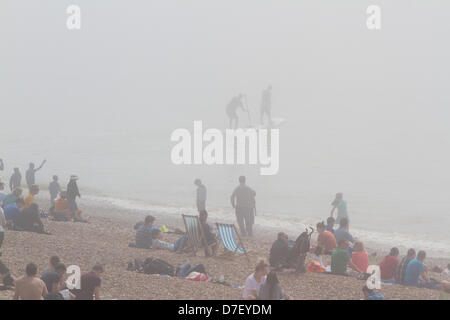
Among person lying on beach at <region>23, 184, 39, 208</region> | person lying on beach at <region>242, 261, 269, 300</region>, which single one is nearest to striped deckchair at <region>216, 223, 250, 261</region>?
person lying on beach at <region>242, 261, 269, 300</region>

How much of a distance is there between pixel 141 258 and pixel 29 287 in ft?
13.9

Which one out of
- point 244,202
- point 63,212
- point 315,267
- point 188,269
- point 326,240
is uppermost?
point 244,202

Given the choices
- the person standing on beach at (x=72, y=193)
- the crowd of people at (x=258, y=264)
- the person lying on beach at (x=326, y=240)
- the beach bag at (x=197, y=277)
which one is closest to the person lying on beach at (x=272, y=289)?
the crowd of people at (x=258, y=264)

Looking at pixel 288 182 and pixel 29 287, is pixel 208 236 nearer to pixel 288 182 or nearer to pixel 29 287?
pixel 29 287

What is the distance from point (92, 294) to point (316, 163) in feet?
105

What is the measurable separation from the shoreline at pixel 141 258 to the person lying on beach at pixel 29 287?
0.69 meters

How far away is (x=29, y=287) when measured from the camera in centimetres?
867

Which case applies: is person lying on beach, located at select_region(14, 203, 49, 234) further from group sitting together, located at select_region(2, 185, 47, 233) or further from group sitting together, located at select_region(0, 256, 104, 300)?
group sitting together, located at select_region(0, 256, 104, 300)

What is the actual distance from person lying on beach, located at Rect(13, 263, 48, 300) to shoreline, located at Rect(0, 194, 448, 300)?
69 centimetres

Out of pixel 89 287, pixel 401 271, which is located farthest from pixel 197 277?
pixel 401 271

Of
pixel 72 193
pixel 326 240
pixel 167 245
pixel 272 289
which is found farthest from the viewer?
pixel 72 193

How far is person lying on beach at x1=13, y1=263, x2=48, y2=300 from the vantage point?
340 inches

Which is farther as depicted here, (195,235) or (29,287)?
(195,235)

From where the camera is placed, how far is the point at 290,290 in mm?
10820
